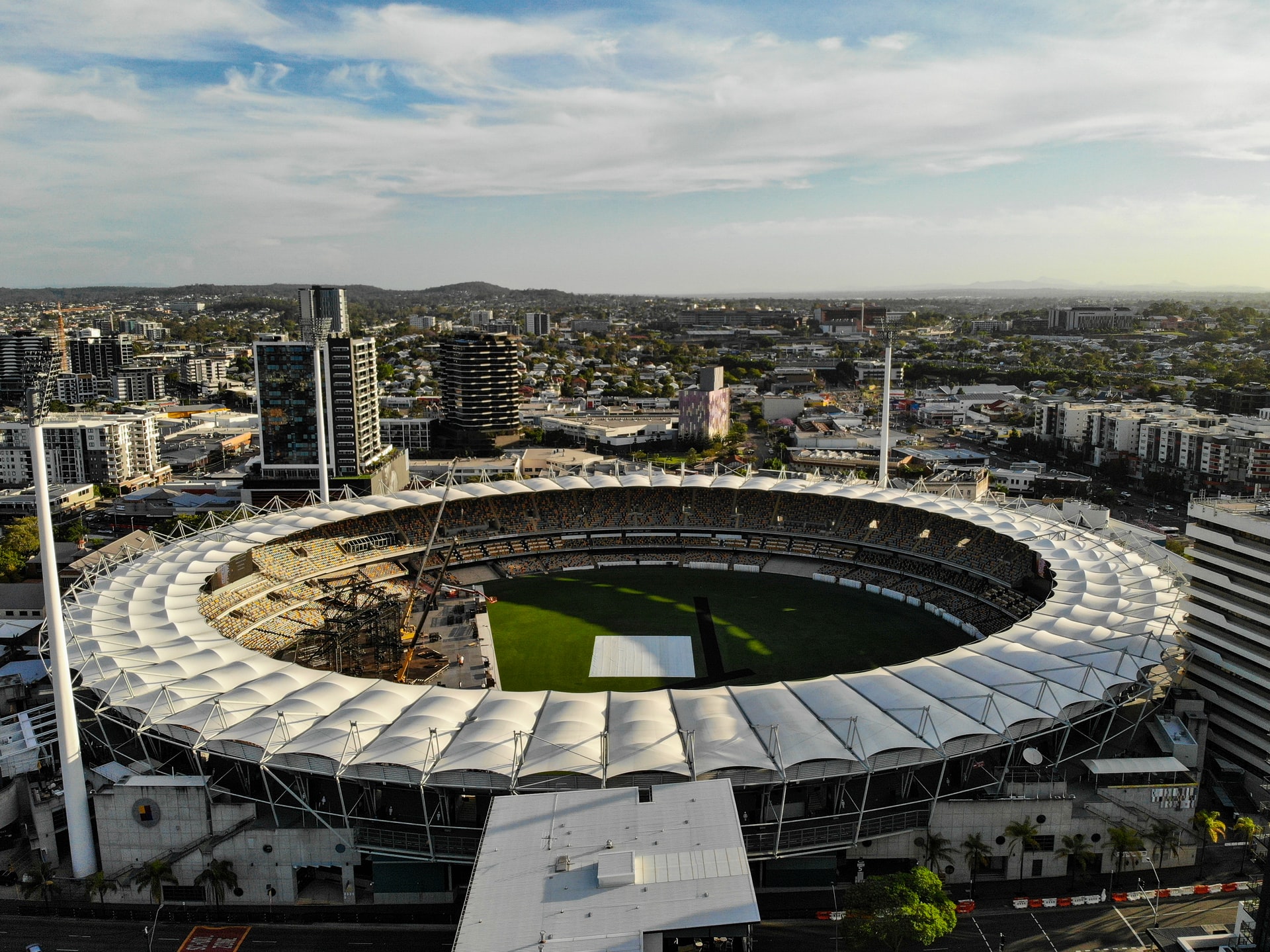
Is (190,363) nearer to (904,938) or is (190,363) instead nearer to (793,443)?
(793,443)

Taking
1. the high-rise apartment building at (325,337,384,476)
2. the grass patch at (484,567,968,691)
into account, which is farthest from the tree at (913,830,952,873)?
the high-rise apartment building at (325,337,384,476)

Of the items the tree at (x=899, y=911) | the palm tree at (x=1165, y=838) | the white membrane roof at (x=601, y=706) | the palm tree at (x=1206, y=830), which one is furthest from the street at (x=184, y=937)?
the palm tree at (x=1206, y=830)

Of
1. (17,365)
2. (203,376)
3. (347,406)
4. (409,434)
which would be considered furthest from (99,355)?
(17,365)

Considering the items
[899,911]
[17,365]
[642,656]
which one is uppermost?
[17,365]

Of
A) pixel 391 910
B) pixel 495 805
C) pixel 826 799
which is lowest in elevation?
pixel 391 910

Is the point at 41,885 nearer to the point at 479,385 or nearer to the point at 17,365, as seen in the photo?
the point at 17,365

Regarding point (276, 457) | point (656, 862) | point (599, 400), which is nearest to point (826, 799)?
point (656, 862)
